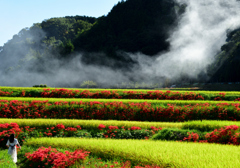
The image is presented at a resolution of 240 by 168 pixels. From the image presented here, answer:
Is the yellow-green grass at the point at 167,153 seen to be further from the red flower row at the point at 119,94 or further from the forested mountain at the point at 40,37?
the forested mountain at the point at 40,37

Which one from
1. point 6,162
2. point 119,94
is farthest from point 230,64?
point 6,162

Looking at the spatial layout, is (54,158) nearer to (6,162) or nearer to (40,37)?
Result: (6,162)

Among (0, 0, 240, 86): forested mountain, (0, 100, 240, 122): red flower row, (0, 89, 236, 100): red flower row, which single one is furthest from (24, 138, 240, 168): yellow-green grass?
(0, 0, 240, 86): forested mountain

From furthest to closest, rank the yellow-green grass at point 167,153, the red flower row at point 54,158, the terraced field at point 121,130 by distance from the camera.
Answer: the red flower row at point 54,158
the terraced field at point 121,130
the yellow-green grass at point 167,153

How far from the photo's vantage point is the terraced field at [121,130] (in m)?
7.27

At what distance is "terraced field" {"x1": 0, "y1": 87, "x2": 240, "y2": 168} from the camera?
7270 mm

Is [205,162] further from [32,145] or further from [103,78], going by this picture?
[103,78]

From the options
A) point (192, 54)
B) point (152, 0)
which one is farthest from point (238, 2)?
point (152, 0)

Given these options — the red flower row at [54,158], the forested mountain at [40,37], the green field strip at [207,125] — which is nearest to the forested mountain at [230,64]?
the green field strip at [207,125]

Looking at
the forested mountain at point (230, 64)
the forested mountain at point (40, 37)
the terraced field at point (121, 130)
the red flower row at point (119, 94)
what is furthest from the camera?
the forested mountain at point (40, 37)

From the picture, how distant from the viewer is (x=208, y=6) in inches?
4286

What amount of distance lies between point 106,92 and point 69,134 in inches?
350

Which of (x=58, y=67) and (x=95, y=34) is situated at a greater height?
(x=95, y=34)

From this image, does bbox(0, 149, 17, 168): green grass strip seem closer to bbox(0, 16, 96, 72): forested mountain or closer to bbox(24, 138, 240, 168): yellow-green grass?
bbox(24, 138, 240, 168): yellow-green grass
